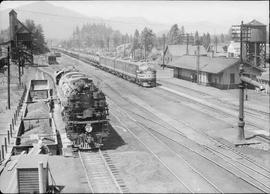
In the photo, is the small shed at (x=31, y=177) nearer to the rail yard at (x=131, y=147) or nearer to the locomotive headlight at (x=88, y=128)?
the rail yard at (x=131, y=147)

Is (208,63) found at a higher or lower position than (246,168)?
higher

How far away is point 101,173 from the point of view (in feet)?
67.7

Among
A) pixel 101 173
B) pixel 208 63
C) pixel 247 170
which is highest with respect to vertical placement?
pixel 208 63

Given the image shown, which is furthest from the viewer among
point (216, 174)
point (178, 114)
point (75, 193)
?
point (178, 114)

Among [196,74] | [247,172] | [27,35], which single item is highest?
[27,35]

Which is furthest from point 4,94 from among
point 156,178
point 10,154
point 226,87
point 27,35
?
point 27,35

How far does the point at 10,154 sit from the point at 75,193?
6977 millimetres

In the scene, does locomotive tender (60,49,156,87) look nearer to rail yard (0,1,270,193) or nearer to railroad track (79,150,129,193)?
rail yard (0,1,270,193)

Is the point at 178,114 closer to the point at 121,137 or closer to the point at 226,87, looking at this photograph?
the point at 121,137

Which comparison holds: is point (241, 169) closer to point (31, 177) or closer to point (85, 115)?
point (85, 115)

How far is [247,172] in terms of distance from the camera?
70.0ft

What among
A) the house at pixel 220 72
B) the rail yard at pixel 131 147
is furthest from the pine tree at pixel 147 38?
the rail yard at pixel 131 147

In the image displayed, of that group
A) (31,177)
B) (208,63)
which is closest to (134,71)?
(208,63)

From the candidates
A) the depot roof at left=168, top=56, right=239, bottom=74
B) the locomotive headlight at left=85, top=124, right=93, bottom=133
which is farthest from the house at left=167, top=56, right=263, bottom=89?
the locomotive headlight at left=85, top=124, right=93, bottom=133
